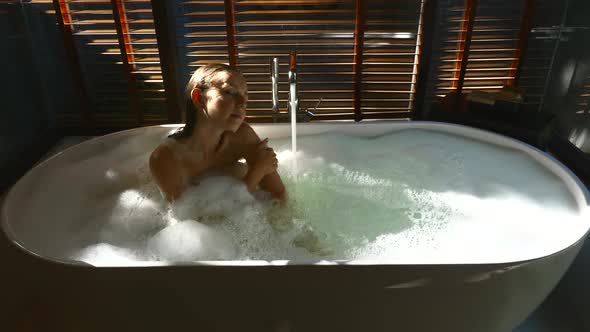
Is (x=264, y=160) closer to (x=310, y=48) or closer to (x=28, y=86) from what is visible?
(x=310, y=48)

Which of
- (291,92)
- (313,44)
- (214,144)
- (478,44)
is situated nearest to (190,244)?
(214,144)

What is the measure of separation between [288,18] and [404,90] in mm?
746

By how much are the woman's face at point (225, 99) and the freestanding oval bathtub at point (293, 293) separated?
542 mm

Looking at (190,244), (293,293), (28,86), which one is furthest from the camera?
(28,86)

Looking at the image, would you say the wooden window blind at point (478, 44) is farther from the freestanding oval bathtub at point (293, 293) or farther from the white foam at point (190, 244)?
the white foam at point (190, 244)

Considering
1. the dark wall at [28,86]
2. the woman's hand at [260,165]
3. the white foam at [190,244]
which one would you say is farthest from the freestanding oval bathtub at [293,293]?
the dark wall at [28,86]

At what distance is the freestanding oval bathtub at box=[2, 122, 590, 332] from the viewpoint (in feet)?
3.82

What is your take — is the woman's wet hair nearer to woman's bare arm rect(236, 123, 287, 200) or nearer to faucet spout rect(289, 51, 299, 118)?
woman's bare arm rect(236, 123, 287, 200)

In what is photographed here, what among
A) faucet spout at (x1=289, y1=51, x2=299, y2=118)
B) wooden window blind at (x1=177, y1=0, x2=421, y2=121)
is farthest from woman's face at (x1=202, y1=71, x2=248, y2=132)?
wooden window blind at (x1=177, y1=0, x2=421, y2=121)

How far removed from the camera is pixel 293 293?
47.3 inches

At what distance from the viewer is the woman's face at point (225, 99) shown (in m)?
1.50

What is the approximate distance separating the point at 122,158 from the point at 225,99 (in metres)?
0.66

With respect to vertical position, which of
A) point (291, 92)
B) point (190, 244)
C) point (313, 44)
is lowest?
point (190, 244)

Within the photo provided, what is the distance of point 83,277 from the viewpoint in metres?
1.18
